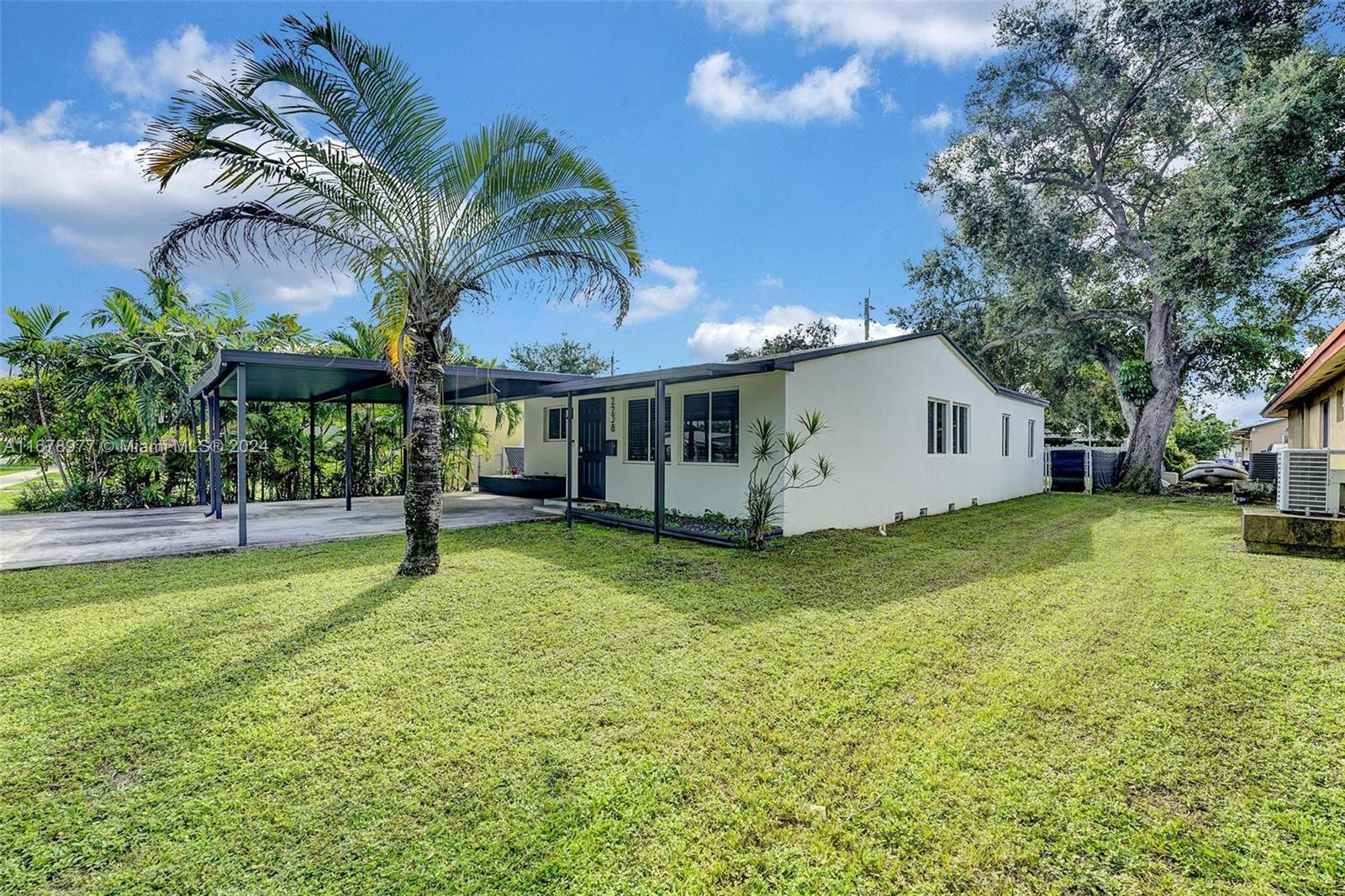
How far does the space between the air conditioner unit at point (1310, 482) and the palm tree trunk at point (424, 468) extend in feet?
31.7

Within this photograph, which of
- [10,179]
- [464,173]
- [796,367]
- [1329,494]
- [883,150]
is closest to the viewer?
[464,173]

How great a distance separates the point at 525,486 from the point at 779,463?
8.00 metres

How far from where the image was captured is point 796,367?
851 cm

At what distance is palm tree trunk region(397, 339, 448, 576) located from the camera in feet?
20.5

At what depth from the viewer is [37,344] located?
431 inches

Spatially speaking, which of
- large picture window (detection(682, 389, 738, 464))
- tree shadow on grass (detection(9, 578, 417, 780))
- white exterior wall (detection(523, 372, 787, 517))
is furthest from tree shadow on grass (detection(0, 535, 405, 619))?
large picture window (detection(682, 389, 738, 464))

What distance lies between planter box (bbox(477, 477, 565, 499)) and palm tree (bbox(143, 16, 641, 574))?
7105mm

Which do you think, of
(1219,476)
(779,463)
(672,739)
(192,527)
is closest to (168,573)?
(192,527)

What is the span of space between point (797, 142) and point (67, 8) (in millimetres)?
12304

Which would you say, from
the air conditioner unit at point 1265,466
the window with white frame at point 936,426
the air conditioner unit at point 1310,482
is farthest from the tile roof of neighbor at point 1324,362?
the window with white frame at point 936,426

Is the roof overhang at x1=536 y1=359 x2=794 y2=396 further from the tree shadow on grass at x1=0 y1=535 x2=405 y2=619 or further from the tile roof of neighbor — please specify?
the tile roof of neighbor

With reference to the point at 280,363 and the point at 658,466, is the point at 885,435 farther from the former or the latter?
the point at 280,363

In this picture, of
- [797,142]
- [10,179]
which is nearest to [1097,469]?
[797,142]

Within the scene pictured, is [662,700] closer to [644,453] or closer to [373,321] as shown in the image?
[373,321]
